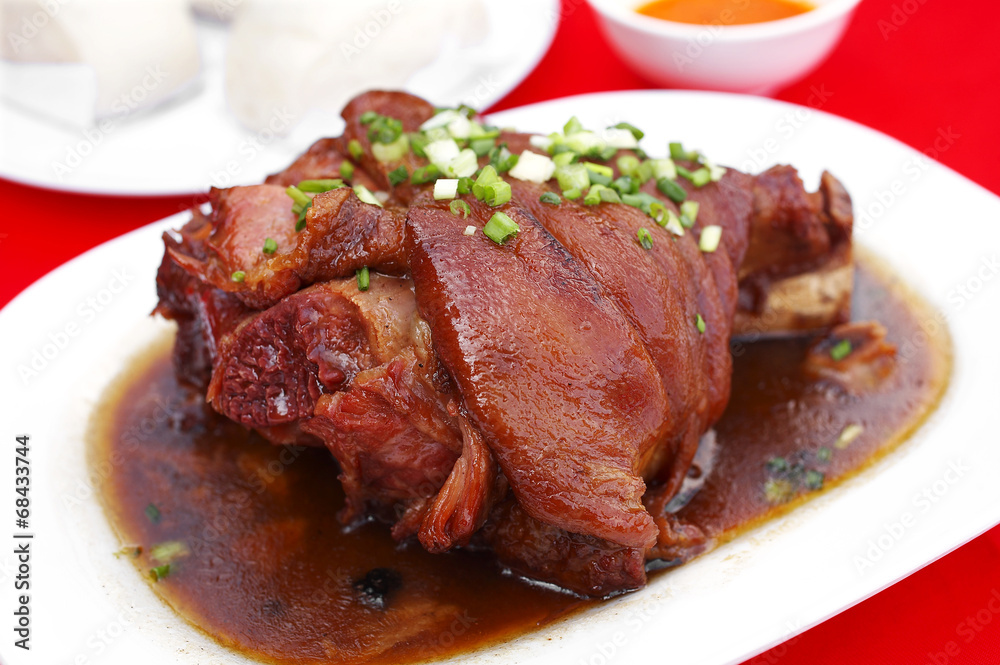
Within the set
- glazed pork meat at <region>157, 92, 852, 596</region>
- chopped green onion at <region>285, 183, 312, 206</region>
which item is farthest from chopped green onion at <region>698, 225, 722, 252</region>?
chopped green onion at <region>285, 183, 312, 206</region>

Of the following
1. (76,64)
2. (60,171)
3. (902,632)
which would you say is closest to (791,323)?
(902,632)

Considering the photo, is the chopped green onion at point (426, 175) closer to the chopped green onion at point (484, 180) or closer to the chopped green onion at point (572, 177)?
the chopped green onion at point (484, 180)

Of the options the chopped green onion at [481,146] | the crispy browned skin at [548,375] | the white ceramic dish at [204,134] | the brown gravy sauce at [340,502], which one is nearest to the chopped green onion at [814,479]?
the brown gravy sauce at [340,502]

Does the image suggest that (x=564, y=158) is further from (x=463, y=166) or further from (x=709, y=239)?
(x=709, y=239)

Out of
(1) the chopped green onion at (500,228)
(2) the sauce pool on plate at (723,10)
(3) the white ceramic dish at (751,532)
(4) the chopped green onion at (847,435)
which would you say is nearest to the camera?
(3) the white ceramic dish at (751,532)

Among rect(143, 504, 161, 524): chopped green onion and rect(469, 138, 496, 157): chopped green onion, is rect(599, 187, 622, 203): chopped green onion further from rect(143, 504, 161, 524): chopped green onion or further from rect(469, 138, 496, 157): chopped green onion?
rect(143, 504, 161, 524): chopped green onion
